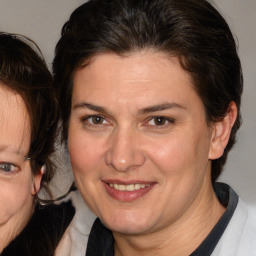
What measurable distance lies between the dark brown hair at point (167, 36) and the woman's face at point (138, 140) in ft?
0.10

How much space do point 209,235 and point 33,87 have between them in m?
0.64

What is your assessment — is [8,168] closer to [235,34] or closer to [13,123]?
[13,123]

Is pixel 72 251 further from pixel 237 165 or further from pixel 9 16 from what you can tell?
pixel 9 16

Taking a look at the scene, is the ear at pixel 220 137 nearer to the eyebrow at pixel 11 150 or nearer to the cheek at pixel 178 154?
the cheek at pixel 178 154

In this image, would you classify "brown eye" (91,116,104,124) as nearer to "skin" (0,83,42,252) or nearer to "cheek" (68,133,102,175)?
"cheek" (68,133,102,175)

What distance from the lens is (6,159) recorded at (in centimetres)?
213

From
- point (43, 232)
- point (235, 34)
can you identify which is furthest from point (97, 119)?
point (235, 34)

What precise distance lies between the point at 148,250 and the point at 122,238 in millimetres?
95

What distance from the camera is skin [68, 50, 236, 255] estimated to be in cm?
201

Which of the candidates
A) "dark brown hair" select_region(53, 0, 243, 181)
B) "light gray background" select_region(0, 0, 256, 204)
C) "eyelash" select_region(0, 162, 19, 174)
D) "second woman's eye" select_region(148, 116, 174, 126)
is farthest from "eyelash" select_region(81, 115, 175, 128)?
"light gray background" select_region(0, 0, 256, 204)

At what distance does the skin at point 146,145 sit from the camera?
2.01 metres

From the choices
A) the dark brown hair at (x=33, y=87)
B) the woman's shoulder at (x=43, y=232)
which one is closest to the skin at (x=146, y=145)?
the dark brown hair at (x=33, y=87)

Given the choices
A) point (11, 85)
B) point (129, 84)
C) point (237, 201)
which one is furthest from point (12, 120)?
point (237, 201)

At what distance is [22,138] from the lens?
215 cm
